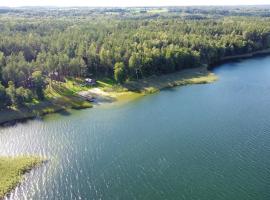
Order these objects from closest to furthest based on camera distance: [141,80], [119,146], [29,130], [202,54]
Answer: [119,146] < [29,130] < [141,80] < [202,54]

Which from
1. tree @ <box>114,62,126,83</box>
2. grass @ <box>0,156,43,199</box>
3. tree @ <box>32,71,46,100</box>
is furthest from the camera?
tree @ <box>114,62,126,83</box>

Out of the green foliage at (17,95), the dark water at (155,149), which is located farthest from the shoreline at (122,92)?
the dark water at (155,149)

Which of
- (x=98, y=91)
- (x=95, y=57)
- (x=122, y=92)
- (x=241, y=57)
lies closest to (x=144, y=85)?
(x=122, y=92)

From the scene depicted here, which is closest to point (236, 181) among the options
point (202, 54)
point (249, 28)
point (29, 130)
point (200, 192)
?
point (200, 192)

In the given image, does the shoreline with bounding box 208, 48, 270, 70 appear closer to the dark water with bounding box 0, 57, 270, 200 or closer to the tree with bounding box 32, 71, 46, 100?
the dark water with bounding box 0, 57, 270, 200

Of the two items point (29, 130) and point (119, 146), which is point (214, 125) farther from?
point (29, 130)

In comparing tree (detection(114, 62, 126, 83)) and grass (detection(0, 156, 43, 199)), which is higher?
tree (detection(114, 62, 126, 83))

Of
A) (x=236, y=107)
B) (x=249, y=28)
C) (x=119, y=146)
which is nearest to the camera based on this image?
(x=119, y=146)

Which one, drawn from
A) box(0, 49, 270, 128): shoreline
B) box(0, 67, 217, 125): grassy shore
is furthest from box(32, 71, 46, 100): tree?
box(0, 49, 270, 128): shoreline
